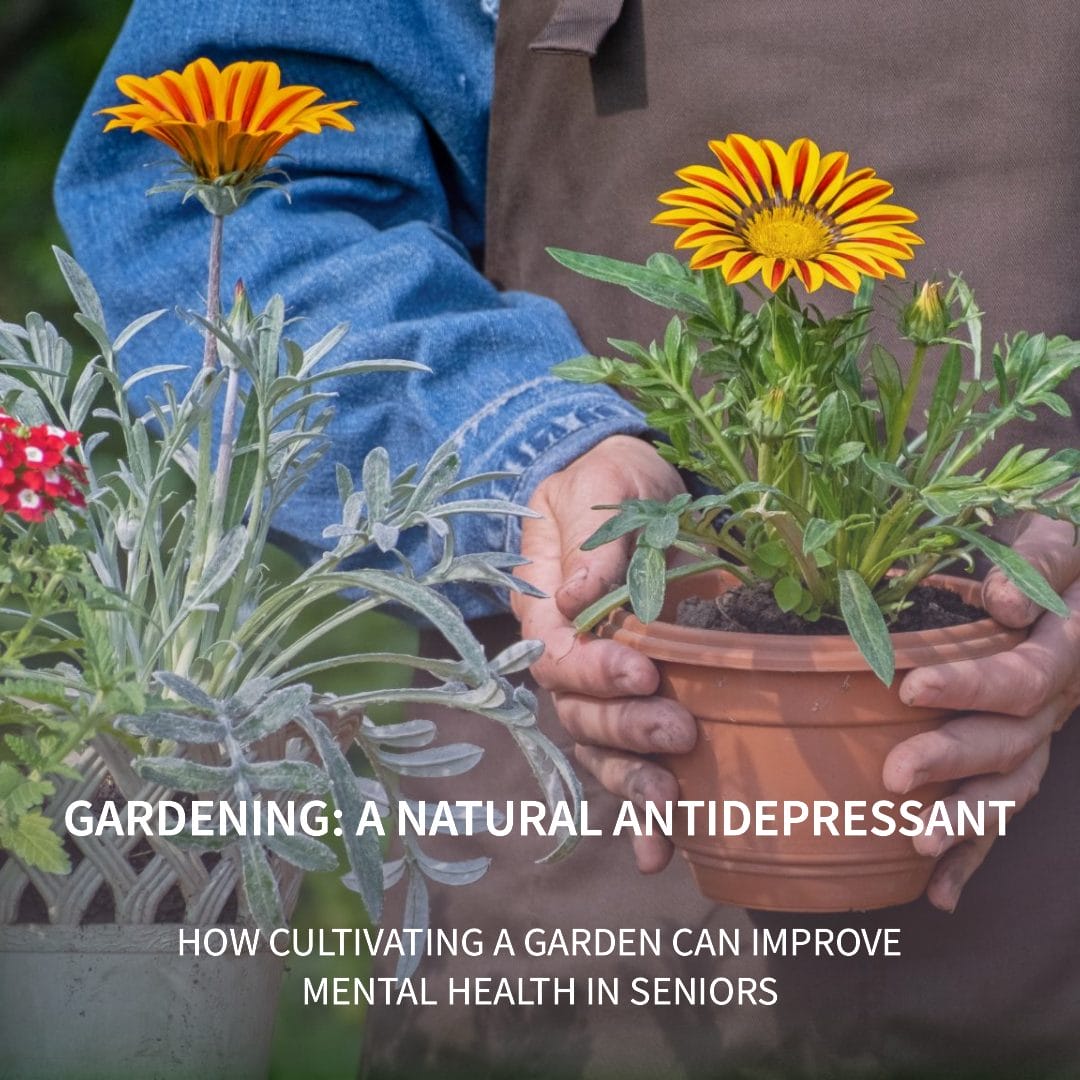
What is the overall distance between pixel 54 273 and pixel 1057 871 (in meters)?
1.58

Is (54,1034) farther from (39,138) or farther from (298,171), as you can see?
(39,138)

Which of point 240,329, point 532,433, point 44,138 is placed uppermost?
point 240,329

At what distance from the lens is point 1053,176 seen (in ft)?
2.93

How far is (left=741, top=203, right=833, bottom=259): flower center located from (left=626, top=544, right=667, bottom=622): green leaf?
14cm

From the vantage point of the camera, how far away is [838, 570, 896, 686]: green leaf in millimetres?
627

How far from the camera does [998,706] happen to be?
0.69m

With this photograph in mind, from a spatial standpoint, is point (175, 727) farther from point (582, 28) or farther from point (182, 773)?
point (582, 28)

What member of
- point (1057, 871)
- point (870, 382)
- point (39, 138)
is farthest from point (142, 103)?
point (39, 138)

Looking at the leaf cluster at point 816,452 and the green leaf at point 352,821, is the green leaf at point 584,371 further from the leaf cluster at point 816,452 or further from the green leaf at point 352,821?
the green leaf at point 352,821

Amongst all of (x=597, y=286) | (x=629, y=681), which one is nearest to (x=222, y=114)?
(x=629, y=681)

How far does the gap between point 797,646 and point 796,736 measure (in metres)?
0.04

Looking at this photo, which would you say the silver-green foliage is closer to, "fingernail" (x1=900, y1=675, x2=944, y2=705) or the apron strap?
"fingernail" (x1=900, y1=675, x2=944, y2=705)

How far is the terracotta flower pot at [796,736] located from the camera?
675 millimetres

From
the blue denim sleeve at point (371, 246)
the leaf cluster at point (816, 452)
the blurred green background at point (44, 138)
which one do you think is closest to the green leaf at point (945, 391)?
the leaf cluster at point (816, 452)
